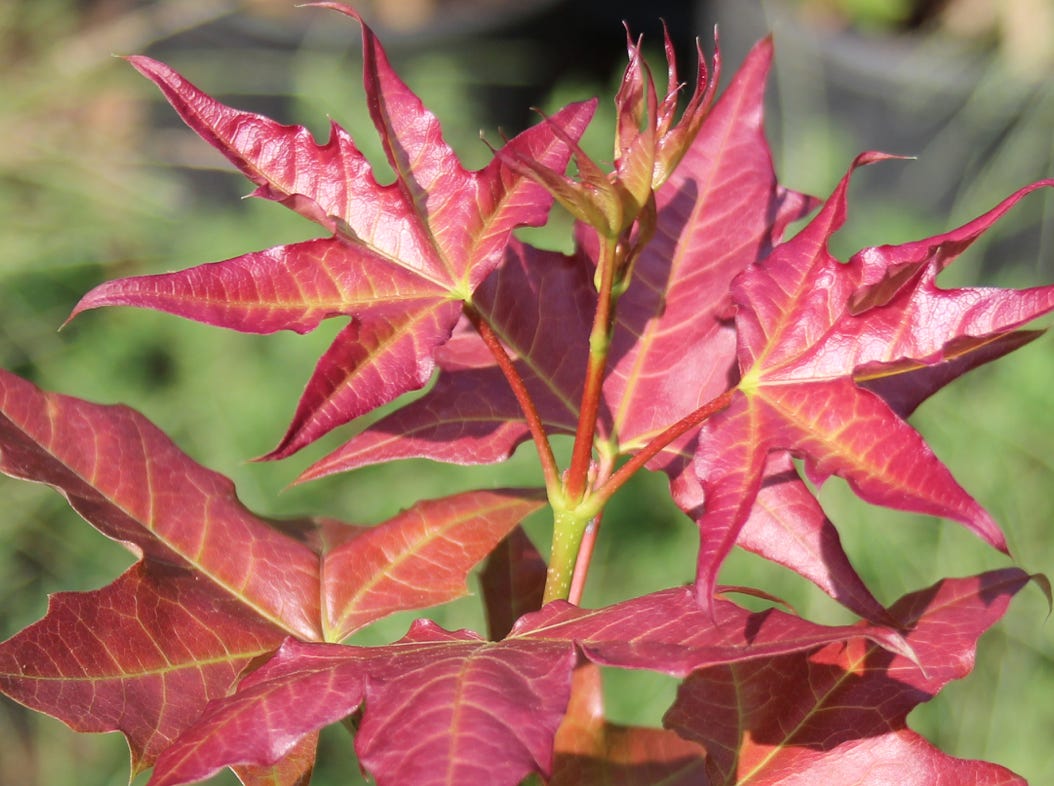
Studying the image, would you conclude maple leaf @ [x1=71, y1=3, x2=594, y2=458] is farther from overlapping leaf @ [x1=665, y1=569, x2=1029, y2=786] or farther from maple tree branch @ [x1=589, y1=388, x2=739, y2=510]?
overlapping leaf @ [x1=665, y1=569, x2=1029, y2=786]

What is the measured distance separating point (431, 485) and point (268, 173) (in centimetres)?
164

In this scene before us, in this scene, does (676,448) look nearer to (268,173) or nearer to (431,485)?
(268,173)

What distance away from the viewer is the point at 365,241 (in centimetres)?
59

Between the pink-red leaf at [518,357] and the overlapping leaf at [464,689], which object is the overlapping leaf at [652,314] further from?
the overlapping leaf at [464,689]

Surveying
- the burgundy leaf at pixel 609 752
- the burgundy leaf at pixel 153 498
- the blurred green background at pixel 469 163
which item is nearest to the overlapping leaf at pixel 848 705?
the burgundy leaf at pixel 609 752

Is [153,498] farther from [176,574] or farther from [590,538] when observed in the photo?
[590,538]

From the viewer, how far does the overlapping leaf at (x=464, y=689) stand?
450mm

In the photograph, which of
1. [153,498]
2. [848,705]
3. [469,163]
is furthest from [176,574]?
[469,163]

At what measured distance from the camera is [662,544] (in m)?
2.16

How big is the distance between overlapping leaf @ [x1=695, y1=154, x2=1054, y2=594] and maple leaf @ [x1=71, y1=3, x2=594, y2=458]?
126mm

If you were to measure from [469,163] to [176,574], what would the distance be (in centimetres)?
204

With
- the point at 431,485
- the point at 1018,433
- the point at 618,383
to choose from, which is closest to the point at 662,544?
the point at 431,485

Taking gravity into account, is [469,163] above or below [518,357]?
below

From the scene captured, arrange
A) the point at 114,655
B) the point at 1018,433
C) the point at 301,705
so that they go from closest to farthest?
the point at 301,705 < the point at 114,655 < the point at 1018,433
